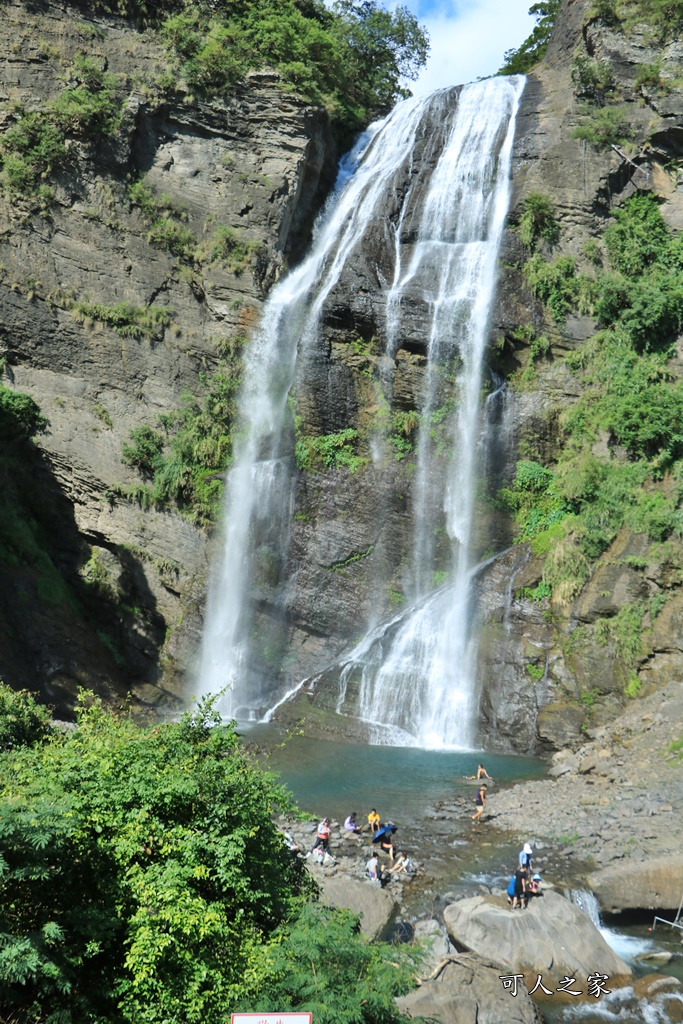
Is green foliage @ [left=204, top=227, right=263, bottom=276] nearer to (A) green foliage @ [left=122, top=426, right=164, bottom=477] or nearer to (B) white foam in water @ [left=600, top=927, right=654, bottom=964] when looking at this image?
(A) green foliage @ [left=122, top=426, right=164, bottom=477]

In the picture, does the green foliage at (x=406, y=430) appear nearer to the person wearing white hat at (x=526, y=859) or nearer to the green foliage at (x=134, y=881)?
the person wearing white hat at (x=526, y=859)

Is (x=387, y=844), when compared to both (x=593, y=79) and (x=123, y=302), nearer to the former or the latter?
(x=123, y=302)

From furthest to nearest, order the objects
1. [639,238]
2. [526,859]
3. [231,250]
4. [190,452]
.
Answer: [231,250], [639,238], [190,452], [526,859]

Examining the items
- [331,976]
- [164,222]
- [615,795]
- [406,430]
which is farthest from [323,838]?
[164,222]

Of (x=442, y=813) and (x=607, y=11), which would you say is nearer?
(x=442, y=813)

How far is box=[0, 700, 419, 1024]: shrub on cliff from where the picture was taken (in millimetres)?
6266

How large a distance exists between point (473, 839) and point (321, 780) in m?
4.31

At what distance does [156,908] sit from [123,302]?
2378 centimetres

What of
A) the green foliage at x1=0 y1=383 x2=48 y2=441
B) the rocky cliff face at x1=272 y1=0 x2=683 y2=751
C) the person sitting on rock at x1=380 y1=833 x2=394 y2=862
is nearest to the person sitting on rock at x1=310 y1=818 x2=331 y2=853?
the person sitting on rock at x1=380 y1=833 x2=394 y2=862

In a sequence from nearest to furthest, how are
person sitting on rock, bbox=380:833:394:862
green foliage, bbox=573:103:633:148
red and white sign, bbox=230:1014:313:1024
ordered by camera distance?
red and white sign, bbox=230:1014:313:1024
person sitting on rock, bbox=380:833:394:862
green foliage, bbox=573:103:633:148

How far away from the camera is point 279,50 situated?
31516 mm

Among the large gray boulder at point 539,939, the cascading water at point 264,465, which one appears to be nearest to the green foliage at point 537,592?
the cascading water at point 264,465

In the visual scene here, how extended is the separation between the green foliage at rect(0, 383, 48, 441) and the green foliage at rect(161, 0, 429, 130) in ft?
48.5

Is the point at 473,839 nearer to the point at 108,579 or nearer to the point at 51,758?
the point at 51,758
